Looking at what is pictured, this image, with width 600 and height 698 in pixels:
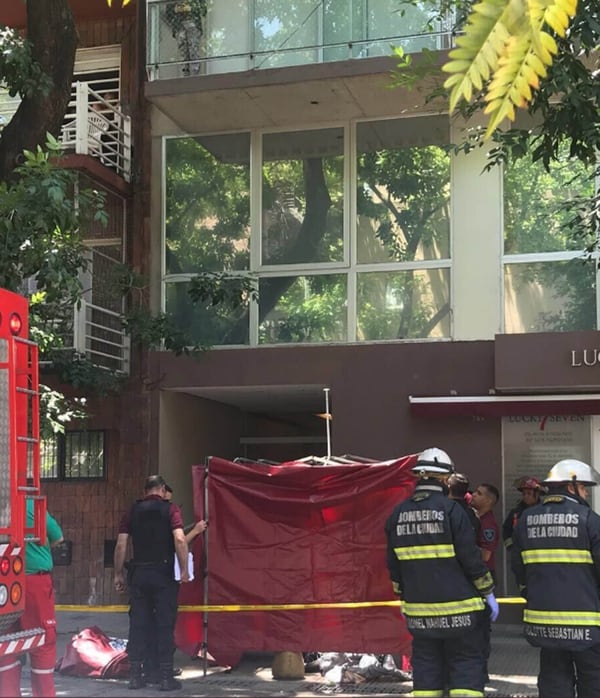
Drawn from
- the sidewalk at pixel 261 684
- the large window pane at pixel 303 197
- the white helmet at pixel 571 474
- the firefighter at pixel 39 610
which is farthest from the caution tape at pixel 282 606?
the large window pane at pixel 303 197

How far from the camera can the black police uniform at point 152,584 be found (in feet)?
27.6

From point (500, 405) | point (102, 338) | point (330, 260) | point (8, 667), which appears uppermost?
point (330, 260)

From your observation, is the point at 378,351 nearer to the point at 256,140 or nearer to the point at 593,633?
the point at 256,140

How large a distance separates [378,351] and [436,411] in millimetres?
1070

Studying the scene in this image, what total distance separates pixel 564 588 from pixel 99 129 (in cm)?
952

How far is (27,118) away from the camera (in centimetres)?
1027

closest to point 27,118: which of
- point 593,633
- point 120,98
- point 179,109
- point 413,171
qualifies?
point 179,109

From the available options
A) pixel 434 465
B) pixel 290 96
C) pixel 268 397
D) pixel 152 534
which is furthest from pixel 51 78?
pixel 434 465

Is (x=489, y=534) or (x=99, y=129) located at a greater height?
(x=99, y=129)

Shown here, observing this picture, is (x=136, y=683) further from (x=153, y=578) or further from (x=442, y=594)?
(x=442, y=594)

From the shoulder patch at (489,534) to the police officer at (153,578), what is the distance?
9.49ft

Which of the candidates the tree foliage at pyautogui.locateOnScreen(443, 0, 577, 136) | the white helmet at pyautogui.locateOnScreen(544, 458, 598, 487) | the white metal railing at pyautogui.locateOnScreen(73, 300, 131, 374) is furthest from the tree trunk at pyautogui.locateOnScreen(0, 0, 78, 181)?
the tree foliage at pyautogui.locateOnScreen(443, 0, 577, 136)

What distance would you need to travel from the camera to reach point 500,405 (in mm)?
11656

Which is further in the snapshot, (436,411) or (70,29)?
(436,411)
